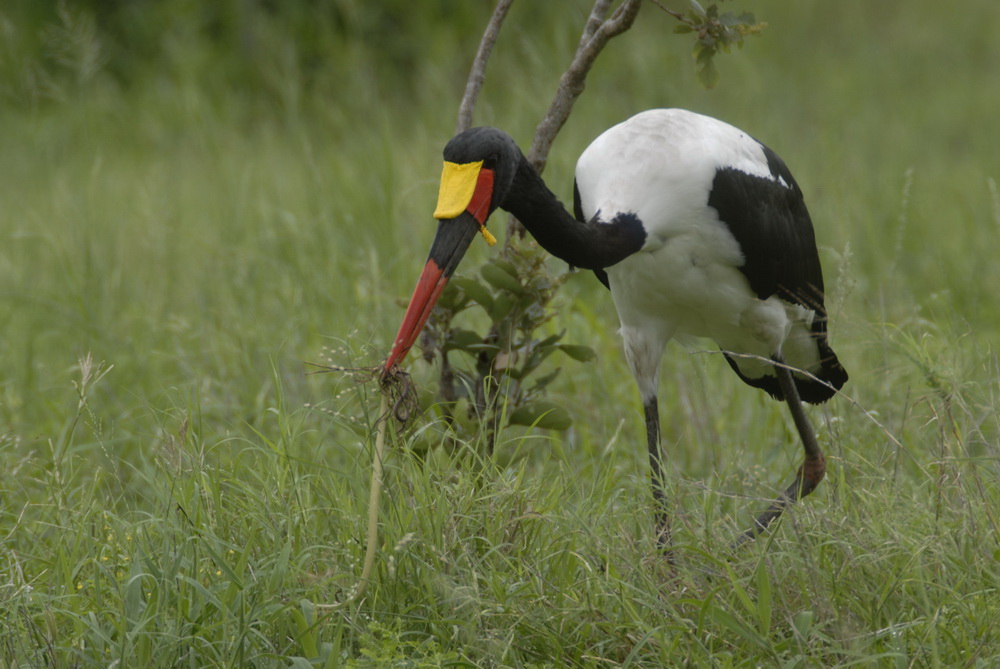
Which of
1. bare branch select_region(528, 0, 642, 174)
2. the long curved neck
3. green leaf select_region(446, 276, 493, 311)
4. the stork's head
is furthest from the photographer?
bare branch select_region(528, 0, 642, 174)

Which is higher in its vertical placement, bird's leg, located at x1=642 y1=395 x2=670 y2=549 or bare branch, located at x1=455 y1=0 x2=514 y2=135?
bare branch, located at x1=455 y1=0 x2=514 y2=135

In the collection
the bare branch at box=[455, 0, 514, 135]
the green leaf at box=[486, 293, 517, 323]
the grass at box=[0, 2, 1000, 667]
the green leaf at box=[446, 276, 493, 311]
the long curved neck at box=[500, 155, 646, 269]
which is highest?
the bare branch at box=[455, 0, 514, 135]

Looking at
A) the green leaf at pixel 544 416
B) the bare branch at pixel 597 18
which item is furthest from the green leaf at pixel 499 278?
the bare branch at pixel 597 18

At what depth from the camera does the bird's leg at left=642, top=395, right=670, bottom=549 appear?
2.63 metres

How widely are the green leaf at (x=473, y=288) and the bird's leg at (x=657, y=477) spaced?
0.56 m

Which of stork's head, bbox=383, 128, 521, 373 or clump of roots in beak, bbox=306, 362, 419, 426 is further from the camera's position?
stork's head, bbox=383, 128, 521, 373

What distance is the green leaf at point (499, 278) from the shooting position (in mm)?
3035

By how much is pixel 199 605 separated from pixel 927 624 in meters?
1.28

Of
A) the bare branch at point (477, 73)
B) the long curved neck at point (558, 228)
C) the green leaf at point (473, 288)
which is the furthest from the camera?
the bare branch at point (477, 73)

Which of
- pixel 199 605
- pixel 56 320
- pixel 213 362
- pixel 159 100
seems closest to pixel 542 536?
pixel 199 605

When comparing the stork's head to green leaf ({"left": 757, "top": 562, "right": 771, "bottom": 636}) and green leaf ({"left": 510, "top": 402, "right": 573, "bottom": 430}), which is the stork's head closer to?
green leaf ({"left": 510, "top": 402, "right": 573, "bottom": 430})

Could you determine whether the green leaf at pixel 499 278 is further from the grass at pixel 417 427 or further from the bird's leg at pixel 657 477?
the bird's leg at pixel 657 477

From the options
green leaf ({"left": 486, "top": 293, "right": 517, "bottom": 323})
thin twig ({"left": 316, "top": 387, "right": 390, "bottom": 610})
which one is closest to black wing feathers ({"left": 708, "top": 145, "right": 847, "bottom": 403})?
green leaf ({"left": 486, "top": 293, "right": 517, "bottom": 323})

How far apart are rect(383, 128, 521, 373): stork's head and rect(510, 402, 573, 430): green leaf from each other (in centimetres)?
56
